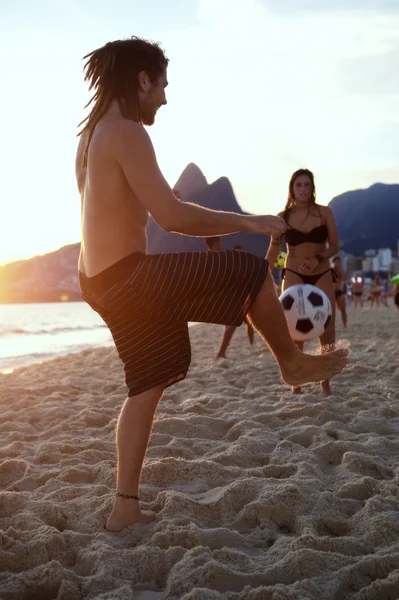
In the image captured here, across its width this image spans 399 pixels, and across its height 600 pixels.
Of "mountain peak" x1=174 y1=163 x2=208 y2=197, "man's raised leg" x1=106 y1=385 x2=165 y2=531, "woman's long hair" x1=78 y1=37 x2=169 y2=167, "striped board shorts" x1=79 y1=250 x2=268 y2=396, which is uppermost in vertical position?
"mountain peak" x1=174 y1=163 x2=208 y2=197

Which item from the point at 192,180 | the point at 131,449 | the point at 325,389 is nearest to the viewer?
the point at 131,449

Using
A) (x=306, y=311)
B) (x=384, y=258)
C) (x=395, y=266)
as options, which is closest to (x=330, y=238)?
(x=306, y=311)

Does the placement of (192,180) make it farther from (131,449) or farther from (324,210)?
(131,449)

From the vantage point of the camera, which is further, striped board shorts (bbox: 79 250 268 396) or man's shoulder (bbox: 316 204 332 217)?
man's shoulder (bbox: 316 204 332 217)

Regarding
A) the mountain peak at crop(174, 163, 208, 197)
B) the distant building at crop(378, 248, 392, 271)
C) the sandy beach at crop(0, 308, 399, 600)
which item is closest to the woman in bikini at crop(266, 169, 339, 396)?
the sandy beach at crop(0, 308, 399, 600)

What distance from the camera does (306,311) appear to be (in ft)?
15.3

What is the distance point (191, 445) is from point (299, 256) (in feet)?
7.89

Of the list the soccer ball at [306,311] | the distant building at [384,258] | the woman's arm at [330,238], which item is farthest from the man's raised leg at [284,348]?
the distant building at [384,258]

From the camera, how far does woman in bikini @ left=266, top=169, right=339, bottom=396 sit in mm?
5270

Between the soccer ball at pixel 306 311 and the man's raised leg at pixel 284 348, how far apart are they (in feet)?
Result: 6.50

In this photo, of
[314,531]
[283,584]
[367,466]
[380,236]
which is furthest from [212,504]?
[380,236]

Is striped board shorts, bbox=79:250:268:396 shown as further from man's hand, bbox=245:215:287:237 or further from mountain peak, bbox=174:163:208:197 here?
mountain peak, bbox=174:163:208:197

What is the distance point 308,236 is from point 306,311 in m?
0.95

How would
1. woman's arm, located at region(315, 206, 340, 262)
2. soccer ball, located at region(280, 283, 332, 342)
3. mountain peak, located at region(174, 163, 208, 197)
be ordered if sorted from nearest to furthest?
1. soccer ball, located at region(280, 283, 332, 342)
2. woman's arm, located at region(315, 206, 340, 262)
3. mountain peak, located at region(174, 163, 208, 197)
